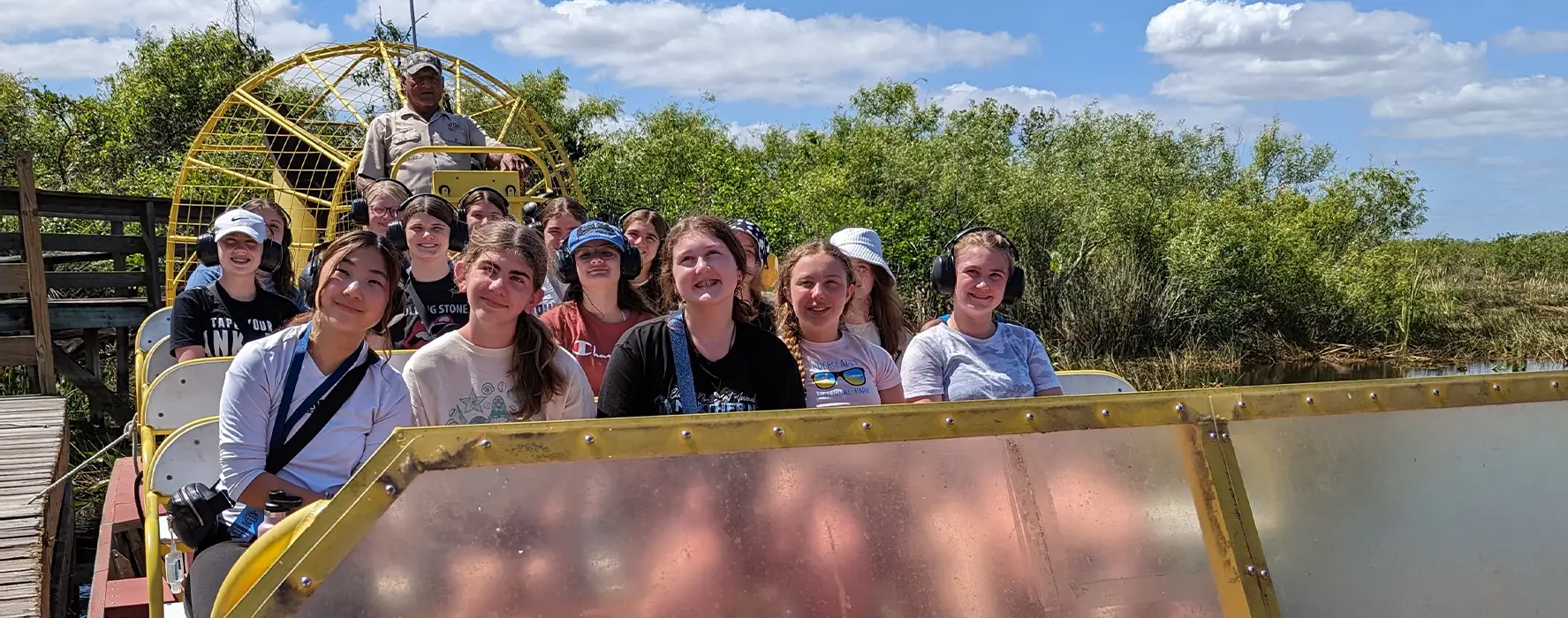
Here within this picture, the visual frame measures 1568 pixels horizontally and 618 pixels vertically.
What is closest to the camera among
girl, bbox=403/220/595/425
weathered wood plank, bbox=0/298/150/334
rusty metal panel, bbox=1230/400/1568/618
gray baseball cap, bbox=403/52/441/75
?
rusty metal panel, bbox=1230/400/1568/618

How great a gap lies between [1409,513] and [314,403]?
2.50m

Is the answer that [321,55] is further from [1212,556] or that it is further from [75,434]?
[1212,556]

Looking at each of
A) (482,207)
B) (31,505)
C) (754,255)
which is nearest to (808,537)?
(754,255)

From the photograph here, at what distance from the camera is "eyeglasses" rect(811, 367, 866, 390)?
354cm

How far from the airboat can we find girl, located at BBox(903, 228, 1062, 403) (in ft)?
5.37

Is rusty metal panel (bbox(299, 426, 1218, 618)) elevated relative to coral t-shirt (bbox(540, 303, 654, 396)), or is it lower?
lower

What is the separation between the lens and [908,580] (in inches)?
68.6

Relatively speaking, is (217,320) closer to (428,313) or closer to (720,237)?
A: (428,313)

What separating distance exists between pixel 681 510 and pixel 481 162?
6433 mm

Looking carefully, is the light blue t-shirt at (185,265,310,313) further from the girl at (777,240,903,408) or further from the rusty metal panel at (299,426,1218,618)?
the rusty metal panel at (299,426,1218,618)

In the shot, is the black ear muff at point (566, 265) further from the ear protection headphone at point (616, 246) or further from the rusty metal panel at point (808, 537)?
the rusty metal panel at point (808, 537)

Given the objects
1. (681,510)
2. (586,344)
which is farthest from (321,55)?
(681,510)

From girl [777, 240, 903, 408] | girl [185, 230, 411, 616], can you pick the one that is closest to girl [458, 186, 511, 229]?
girl [777, 240, 903, 408]

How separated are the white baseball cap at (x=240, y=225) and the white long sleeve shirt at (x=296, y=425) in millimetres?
1947
